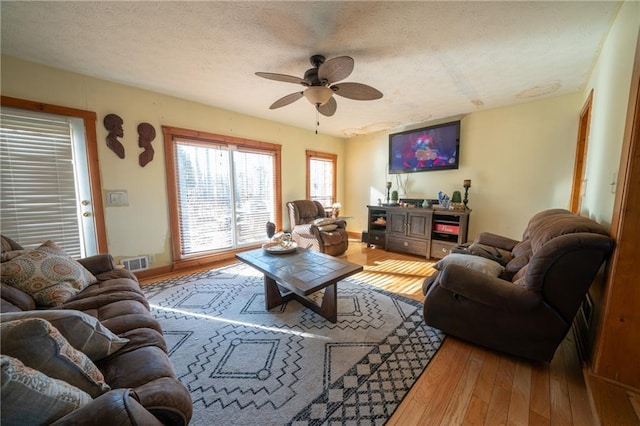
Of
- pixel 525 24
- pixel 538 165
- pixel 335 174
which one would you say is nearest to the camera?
pixel 525 24

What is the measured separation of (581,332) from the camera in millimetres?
1735

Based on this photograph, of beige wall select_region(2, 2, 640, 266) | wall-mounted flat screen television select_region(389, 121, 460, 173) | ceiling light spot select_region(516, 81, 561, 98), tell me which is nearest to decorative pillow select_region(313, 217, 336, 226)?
beige wall select_region(2, 2, 640, 266)

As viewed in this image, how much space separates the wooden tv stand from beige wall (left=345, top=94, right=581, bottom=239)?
22.1 inches

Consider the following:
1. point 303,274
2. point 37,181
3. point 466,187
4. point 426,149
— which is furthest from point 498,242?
point 37,181

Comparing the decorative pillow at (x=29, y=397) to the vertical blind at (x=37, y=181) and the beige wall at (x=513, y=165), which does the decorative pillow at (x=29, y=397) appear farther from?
the beige wall at (x=513, y=165)

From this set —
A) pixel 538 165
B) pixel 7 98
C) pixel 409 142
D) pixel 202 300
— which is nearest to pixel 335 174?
pixel 409 142

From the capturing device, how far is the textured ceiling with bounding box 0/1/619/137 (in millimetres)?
1606

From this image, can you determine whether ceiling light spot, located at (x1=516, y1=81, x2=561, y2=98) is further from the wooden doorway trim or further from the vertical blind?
the vertical blind

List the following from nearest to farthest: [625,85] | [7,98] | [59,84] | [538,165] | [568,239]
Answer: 1. [568,239]
2. [625,85]
3. [7,98]
4. [59,84]
5. [538,165]

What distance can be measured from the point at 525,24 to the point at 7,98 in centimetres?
456

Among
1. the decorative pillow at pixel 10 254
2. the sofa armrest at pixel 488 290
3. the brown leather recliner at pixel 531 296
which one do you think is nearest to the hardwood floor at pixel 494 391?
the brown leather recliner at pixel 531 296

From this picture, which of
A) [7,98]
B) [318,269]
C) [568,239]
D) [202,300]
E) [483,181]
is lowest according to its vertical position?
[202,300]

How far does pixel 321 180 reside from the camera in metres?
5.29

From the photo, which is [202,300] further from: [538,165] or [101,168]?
[538,165]
